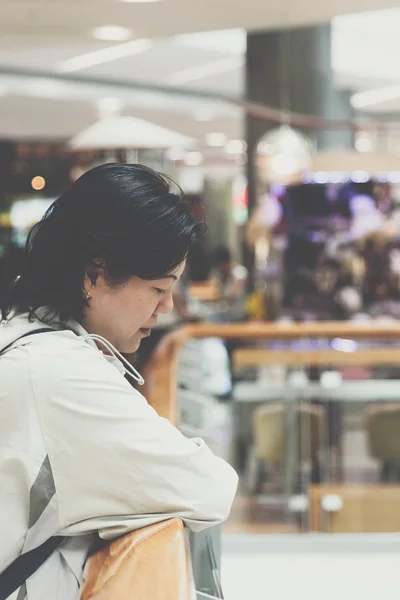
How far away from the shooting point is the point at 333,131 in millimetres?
9242

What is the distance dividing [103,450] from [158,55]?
7545mm

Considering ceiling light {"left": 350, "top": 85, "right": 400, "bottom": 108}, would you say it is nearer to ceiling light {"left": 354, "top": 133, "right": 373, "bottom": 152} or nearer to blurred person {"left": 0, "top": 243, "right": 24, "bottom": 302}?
ceiling light {"left": 354, "top": 133, "right": 373, "bottom": 152}

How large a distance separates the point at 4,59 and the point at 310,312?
3315mm

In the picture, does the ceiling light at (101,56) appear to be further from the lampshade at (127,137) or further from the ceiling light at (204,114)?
the ceiling light at (204,114)

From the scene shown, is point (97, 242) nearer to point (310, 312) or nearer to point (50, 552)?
point (50, 552)

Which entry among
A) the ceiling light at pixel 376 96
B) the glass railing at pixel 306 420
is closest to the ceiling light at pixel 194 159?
the ceiling light at pixel 376 96

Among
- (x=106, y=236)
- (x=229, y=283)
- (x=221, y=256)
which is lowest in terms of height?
(x=229, y=283)

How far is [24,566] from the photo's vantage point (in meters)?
1.20

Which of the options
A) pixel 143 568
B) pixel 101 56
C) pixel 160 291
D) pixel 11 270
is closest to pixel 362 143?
pixel 101 56

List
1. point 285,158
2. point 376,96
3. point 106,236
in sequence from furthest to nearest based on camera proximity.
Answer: point 376,96
point 285,158
point 106,236

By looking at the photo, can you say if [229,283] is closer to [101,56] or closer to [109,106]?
[109,106]

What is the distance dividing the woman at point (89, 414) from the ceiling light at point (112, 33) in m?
4.89

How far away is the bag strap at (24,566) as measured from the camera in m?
1.19

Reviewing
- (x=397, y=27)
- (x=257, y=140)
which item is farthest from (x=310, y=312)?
(x=397, y=27)
